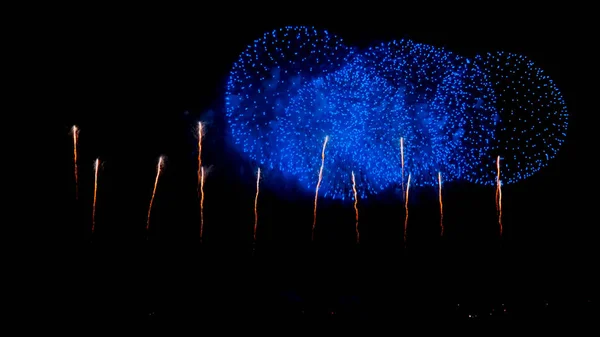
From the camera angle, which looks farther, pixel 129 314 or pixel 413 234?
pixel 413 234

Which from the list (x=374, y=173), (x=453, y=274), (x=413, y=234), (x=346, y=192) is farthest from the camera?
(x=413, y=234)

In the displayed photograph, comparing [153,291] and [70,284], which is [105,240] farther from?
[153,291]

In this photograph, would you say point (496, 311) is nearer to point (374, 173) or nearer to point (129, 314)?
point (374, 173)

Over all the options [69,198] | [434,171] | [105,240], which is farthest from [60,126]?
[434,171]

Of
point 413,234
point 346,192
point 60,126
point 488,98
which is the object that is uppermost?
point 488,98

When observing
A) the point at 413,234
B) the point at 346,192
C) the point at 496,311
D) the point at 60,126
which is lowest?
the point at 496,311

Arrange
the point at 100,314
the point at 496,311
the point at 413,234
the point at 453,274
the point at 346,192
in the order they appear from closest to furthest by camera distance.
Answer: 1. the point at 100,314
2. the point at 496,311
3. the point at 346,192
4. the point at 453,274
5. the point at 413,234

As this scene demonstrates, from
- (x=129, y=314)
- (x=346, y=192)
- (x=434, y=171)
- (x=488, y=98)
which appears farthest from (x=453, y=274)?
(x=129, y=314)

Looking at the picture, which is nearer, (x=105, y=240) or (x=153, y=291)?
(x=153, y=291)

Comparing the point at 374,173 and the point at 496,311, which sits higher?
the point at 374,173
